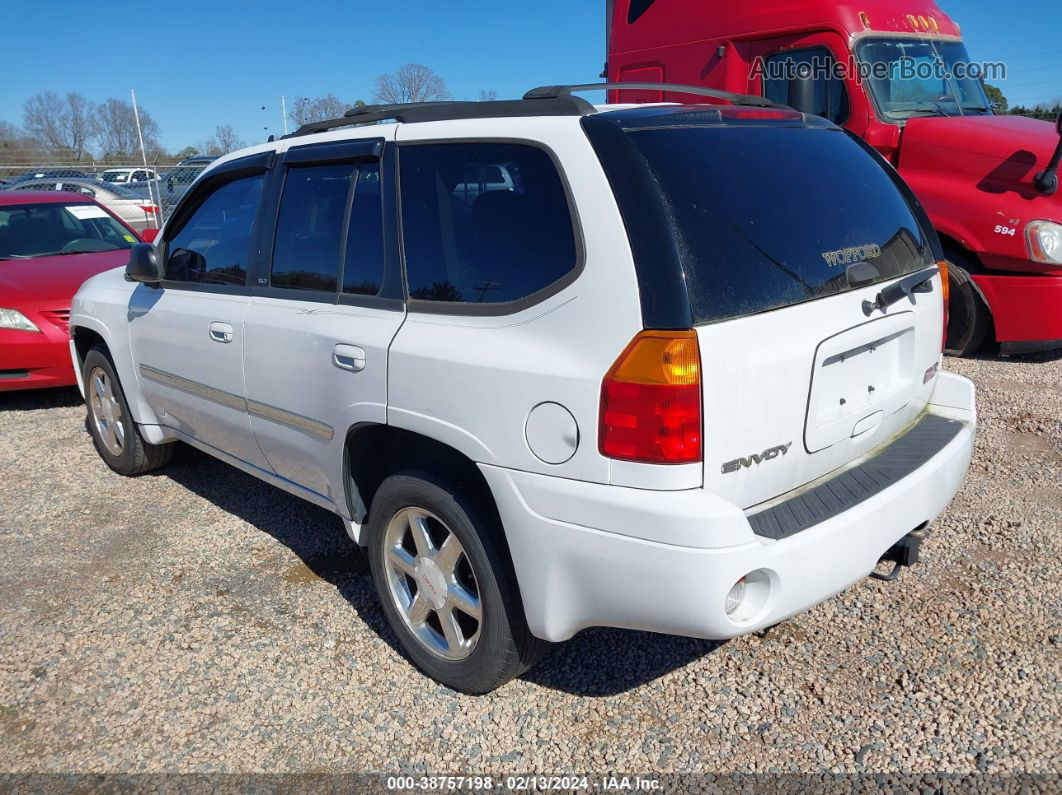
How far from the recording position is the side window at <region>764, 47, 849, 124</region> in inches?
257

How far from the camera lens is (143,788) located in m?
2.43

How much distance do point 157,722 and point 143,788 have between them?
0.98ft

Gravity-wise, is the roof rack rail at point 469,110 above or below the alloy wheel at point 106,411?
above

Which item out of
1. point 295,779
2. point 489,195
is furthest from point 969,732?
point 489,195

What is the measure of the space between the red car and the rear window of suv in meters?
5.16

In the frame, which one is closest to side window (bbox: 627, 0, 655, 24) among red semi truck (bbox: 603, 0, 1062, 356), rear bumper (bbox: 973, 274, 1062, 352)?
red semi truck (bbox: 603, 0, 1062, 356)

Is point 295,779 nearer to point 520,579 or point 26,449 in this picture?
point 520,579

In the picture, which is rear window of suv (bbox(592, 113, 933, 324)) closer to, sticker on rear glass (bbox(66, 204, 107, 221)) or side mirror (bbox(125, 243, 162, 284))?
side mirror (bbox(125, 243, 162, 284))

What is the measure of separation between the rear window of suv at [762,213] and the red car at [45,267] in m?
5.16

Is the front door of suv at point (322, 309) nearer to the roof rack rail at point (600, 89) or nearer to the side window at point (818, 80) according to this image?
the roof rack rail at point (600, 89)

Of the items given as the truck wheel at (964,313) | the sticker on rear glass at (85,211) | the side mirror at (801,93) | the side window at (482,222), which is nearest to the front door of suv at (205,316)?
the side window at (482,222)

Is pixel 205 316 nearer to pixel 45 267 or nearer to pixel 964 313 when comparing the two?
pixel 45 267

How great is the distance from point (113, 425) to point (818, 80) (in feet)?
19.0

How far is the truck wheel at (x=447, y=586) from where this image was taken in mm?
2506
